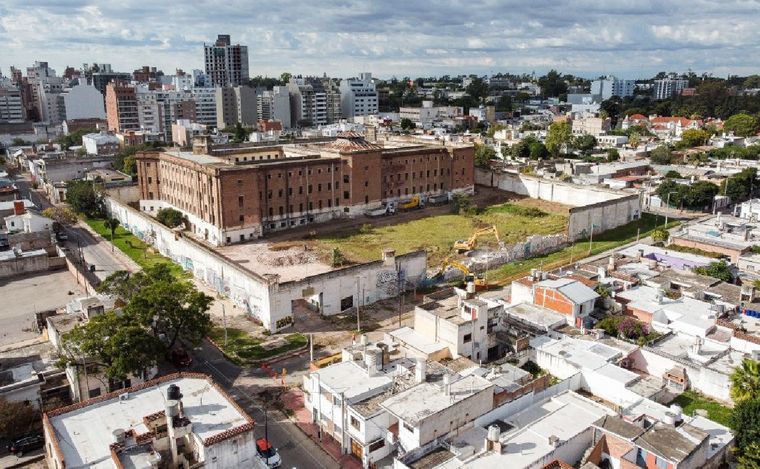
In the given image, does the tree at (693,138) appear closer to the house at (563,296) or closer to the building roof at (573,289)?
the building roof at (573,289)

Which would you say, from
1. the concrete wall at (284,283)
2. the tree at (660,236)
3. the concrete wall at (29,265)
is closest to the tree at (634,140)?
the tree at (660,236)

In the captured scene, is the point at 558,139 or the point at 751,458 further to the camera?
the point at 558,139

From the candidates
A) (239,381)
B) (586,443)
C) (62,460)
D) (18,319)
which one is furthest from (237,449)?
(18,319)

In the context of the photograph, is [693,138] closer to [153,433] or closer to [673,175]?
[673,175]

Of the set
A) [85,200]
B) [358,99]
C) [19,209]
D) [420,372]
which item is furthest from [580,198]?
[358,99]

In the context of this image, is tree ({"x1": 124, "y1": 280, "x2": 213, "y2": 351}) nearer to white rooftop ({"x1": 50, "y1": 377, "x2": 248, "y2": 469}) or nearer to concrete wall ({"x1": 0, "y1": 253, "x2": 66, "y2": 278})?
white rooftop ({"x1": 50, "y1": 377, "x2": 248, "y2": 469})

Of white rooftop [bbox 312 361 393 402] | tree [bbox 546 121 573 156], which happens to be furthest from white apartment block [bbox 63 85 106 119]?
white rooftop [bbox 312 361 393 402]
